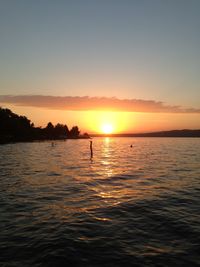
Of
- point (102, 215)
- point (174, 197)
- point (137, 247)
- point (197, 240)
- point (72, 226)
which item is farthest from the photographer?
point (174, 197)

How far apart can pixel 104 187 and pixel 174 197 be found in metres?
8.31

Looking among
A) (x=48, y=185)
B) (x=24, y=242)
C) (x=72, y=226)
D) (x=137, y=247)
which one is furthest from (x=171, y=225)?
(x=48, y=185)

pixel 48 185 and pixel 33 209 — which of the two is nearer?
pixel 33 209

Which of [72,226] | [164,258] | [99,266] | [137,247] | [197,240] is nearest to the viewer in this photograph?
[99,266]

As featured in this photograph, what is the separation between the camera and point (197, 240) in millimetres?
13727

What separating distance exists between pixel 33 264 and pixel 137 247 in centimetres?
498

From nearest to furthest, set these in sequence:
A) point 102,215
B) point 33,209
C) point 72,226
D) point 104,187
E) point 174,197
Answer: point 72,226 → point 102,215 → point 33,209 → point 174,197 → point 104,187

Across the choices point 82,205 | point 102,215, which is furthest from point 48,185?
Answer: point 102,215

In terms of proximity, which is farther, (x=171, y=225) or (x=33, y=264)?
(x=171, y=225)

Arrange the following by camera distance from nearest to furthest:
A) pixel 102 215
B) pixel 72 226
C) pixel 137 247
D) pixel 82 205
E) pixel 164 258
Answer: pixel 164 258 < pixel 137 247 < pixel 72 226 < pixel 102 215 < pixel 82 205

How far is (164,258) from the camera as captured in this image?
1161cm

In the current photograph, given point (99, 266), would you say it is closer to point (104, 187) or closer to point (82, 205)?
point (82, 205)

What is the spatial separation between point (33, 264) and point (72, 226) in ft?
16.8

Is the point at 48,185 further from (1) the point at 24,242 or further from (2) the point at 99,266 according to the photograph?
(2) the point at 99,266
